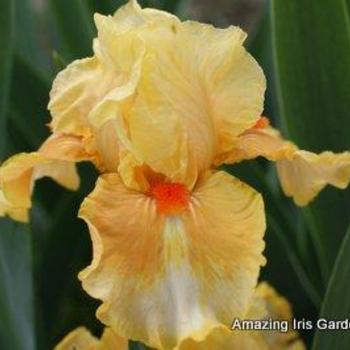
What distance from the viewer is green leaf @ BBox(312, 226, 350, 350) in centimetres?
107

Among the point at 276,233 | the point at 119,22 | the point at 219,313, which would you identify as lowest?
the point at 276,233

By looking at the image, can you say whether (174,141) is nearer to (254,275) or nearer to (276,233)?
(254,275)

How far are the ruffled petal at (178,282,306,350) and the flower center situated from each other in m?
0.14

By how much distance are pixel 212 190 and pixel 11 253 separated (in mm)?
506

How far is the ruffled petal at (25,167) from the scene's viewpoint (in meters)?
1.04

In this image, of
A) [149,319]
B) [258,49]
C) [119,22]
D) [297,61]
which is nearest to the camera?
[149,319]

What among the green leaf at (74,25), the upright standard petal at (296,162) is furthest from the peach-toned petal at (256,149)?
the green leaf at (74,25)

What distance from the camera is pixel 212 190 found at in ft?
3.19

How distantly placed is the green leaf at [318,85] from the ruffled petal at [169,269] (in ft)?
1.41

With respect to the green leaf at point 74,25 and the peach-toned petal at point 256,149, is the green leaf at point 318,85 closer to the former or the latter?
the peach-toned petal at point 256,149

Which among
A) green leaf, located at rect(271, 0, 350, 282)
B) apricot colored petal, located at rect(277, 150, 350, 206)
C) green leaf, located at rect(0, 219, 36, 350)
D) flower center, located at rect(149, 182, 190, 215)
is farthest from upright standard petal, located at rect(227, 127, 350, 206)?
green leaf, located at rect(0, 219, 36, 350)

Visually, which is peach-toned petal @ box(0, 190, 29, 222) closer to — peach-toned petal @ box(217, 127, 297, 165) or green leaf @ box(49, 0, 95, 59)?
peach-toned petal @ box(217, 127, 297, 165)

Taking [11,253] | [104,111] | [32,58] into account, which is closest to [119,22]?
[104,111]

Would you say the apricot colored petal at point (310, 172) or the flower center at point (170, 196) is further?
the apricot colored petal at point (310, 172)
